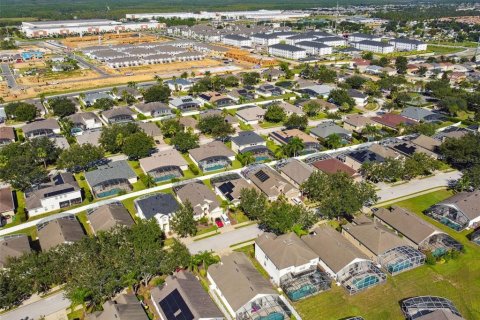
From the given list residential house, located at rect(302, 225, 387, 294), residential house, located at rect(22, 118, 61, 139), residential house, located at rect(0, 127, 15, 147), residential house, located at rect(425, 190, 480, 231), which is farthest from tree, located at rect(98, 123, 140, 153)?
residential house, located at rect(425, 190, 480, 231)

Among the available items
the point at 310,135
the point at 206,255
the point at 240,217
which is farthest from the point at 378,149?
the point at 206,255

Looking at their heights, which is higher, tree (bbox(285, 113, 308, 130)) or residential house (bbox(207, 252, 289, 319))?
tree (bbox(285, 113, 308, 130))

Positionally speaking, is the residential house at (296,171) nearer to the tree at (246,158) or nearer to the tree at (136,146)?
the tree at (246,158)

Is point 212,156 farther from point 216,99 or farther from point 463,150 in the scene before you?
point 463,150

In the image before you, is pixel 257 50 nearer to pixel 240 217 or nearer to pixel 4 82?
pixel 4 82

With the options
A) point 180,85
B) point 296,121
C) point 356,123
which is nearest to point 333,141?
point 296,121

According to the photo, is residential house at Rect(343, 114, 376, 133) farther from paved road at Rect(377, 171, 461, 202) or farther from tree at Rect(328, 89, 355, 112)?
paved road at Rect(377, 171, 461, 202)

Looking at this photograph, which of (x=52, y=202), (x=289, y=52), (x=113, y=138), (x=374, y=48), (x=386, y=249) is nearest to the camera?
(x=386, y=249)
